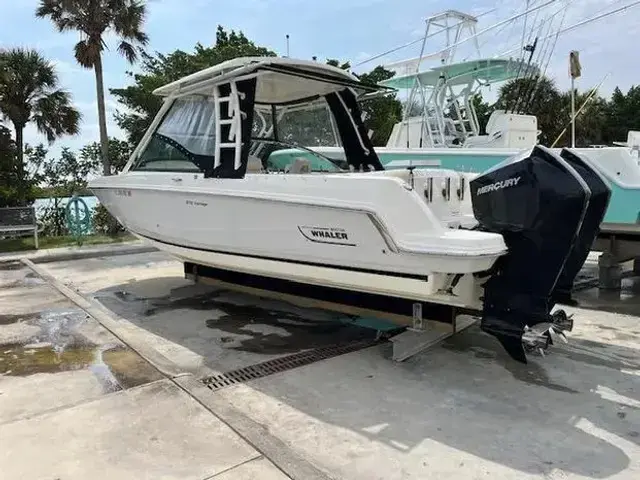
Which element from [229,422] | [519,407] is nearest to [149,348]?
[229,422]

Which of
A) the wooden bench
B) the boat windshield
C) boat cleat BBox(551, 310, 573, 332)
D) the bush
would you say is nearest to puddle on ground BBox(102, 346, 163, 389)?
the boat windshield

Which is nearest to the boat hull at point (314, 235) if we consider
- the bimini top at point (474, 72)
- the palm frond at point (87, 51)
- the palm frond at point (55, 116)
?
the bimini top at point (474, 72)

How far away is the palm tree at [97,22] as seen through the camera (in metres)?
13.1

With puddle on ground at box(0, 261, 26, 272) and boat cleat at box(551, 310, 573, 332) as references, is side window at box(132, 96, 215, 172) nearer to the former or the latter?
boat cleat at box(551, 310, 573, 332)

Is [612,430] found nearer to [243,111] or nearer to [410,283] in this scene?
[410,283]

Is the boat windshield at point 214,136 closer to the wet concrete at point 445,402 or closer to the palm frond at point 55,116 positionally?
the wet concrete at point 445,402

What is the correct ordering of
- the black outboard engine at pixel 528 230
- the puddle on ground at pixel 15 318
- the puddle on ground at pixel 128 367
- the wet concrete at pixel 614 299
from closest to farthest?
the black outboard engine at pixel 528 230
the puddle on ground at pixel 128 367
the puddle on ground at pixel 15 318
the wet concrete at pixel 614 299

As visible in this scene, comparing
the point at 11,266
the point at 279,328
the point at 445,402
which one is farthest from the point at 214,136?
the point at 11,266

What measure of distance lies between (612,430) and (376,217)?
188 centimetres

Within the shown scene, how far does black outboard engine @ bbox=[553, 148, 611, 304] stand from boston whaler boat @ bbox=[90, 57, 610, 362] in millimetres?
13

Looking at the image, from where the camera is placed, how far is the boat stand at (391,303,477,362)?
13.9 ft

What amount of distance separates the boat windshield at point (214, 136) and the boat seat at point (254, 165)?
0.16m

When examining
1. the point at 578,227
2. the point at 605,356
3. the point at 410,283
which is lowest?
the point at 605,356

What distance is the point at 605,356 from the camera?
4.32 meters
